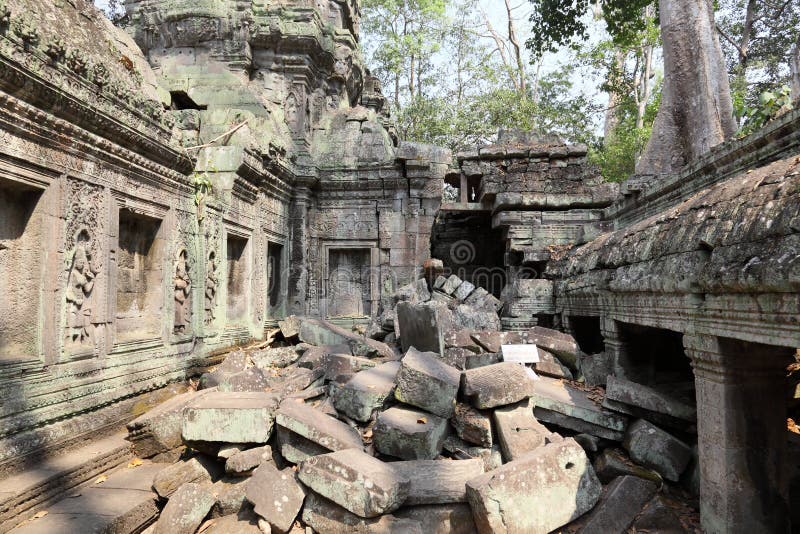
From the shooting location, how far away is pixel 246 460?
3500 millimetres

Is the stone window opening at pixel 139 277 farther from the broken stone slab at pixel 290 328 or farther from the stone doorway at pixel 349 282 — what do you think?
Result: the stone doorway at pixel 349 282

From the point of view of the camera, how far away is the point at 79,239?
13.8 feet

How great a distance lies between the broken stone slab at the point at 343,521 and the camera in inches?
113

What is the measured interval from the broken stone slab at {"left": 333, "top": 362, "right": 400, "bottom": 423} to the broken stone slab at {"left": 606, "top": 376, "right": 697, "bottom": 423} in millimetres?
1765

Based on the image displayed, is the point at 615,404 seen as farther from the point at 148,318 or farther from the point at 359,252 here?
the point at 359,252

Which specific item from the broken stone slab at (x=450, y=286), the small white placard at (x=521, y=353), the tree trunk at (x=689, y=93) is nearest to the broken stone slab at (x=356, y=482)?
the small white placard at (x=521, y=353)

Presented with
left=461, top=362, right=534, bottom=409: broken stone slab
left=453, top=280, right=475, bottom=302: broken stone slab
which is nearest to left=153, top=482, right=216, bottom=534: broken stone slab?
left=461, top=362, right=534, bottom=409: broken stone slab

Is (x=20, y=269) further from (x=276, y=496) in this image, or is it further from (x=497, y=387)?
(x=497, y=387)

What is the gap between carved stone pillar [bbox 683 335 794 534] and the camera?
265cm

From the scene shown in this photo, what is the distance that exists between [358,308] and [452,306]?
2.97 m

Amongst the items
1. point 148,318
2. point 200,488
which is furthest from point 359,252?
point 200,488

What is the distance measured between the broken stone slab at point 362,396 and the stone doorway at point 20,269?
2486 millimetres

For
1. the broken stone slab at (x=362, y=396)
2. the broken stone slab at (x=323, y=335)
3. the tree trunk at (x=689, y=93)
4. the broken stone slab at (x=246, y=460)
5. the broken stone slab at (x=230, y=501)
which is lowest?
the broken stone slab at (x=230, y=501)

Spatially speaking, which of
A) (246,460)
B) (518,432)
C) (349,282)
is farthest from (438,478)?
(349,282)
